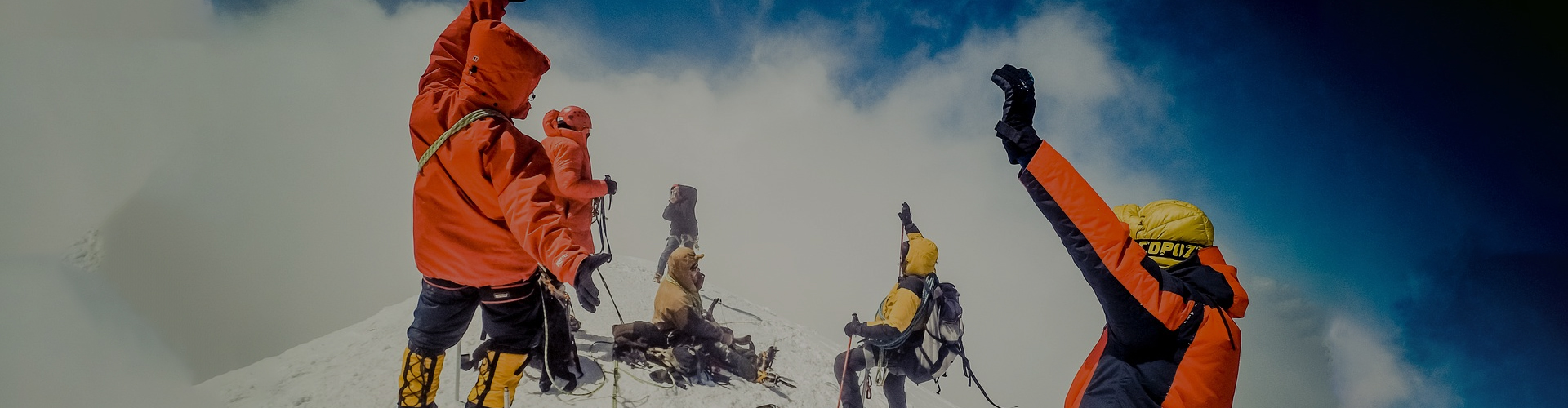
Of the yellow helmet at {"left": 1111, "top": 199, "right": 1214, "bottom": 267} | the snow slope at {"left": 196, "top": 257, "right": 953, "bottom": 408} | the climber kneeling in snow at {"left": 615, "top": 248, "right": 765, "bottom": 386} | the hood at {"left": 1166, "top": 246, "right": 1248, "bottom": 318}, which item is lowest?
the snow slope at {"left": 196, "top": 257, "right": 953, "bottom": 408}

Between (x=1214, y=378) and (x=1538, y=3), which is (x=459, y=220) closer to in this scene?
(x=1214, y=378)

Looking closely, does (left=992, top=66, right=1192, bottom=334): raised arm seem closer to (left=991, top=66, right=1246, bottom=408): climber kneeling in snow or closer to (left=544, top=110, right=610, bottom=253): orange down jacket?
(left=991, top=66, right=1246, bottom=408): climber kneeling in snow

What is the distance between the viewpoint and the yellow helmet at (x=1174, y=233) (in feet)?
4.76

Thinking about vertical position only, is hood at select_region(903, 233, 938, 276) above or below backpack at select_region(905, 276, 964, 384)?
above

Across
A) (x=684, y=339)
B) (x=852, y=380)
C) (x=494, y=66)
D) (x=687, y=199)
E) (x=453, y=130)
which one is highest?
(x=687, y=199)

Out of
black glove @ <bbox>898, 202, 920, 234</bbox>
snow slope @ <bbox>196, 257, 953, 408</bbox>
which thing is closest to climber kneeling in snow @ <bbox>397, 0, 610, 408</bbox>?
snow slope @ <bbox>196, 257, 953, 408</bbox>

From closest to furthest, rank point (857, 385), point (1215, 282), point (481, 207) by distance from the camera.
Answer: point (1215, 282) → point (481, 207) → point (857, 385)

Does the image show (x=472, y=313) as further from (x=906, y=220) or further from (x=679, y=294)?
(x=906, y=220)

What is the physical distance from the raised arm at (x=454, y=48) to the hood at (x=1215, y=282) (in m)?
2.17

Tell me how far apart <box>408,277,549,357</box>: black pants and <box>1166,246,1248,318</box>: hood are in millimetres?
1934

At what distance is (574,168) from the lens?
10.7ft

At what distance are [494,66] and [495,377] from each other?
3.40 feet

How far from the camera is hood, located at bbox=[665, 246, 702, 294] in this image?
3771 mm

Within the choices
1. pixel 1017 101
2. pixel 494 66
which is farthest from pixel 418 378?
pixel 1017 101
